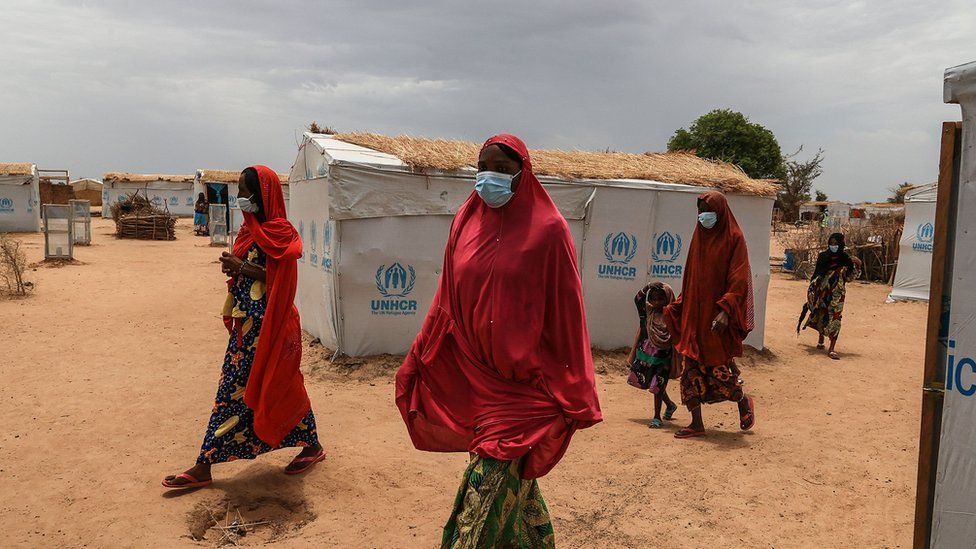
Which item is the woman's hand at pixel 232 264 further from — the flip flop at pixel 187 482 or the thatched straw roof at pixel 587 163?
the thatched straw roof at pixel 587 163

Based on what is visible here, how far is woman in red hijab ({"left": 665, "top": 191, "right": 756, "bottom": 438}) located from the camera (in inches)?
198

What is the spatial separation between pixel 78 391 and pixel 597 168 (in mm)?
5947

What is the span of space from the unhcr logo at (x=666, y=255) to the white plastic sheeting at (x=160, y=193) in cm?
2978

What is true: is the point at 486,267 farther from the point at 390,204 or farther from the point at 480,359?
the point at 390,204

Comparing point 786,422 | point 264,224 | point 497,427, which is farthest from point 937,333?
point 786,422

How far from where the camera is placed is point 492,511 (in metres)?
2.38

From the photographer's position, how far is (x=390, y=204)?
23.6 ft

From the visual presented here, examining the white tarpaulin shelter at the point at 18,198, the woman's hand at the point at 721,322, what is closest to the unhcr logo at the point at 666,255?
the woman's hand at the point at 721,322

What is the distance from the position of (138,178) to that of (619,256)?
1224 inches

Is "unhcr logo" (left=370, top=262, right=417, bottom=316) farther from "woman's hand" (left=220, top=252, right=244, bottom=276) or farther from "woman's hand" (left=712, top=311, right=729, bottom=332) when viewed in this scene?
"woman's hand" (left=712, top=311, right=729, bottom=332)

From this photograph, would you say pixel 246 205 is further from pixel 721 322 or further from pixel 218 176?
pixel 218 176

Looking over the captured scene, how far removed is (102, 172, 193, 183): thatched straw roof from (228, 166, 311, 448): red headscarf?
1264 inches

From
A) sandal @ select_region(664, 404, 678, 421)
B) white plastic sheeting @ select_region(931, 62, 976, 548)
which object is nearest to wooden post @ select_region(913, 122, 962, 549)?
white plastic sheeting @ select_region(931, 62, 976, 548)

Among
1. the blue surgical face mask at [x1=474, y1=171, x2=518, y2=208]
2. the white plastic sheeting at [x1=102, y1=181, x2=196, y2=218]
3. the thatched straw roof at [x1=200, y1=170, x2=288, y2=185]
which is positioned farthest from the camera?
the white plastic sheeting at [x1=102, y1=181, x2=196, y2=218]
